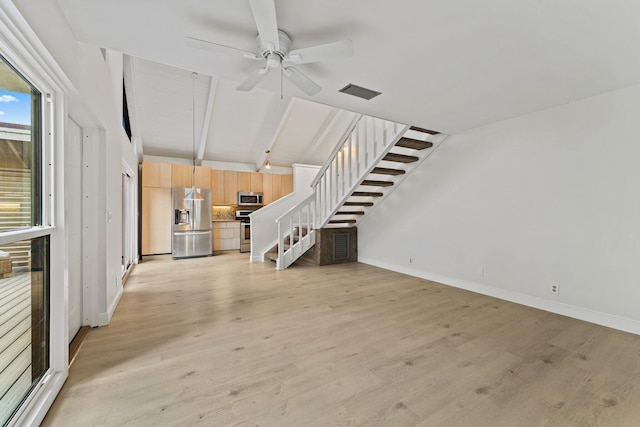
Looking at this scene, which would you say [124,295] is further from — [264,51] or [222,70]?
[264,51]

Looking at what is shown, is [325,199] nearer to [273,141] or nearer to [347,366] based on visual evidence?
[273,141]

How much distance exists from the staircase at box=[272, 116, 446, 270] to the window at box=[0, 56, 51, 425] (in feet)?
11.9

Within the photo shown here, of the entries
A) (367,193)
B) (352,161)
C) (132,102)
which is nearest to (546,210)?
(367,193)

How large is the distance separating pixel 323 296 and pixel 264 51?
293 cm

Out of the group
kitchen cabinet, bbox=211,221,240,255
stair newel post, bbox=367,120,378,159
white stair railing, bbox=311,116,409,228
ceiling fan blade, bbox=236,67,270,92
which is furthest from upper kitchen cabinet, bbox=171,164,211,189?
ceiling fan blade, bbox=236,67,270,92

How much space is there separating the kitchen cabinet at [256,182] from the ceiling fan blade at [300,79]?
5.96 metres

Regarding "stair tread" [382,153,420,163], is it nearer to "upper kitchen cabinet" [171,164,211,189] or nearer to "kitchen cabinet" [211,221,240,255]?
"kitchen cabinet" [211,221,240,255]

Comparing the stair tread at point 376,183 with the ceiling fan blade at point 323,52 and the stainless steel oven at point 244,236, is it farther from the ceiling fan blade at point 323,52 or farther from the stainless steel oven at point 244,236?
the stainless steel oven at point 244,236

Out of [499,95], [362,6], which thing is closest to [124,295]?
[362,6]

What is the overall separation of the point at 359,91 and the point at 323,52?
99 cm

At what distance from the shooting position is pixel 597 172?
2.82 m

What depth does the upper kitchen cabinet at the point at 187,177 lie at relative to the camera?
6855 millimetres

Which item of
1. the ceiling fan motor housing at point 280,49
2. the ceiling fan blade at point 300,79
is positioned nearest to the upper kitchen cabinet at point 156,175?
the ceiling fan blade at point 300,79

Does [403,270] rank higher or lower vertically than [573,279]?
lower
